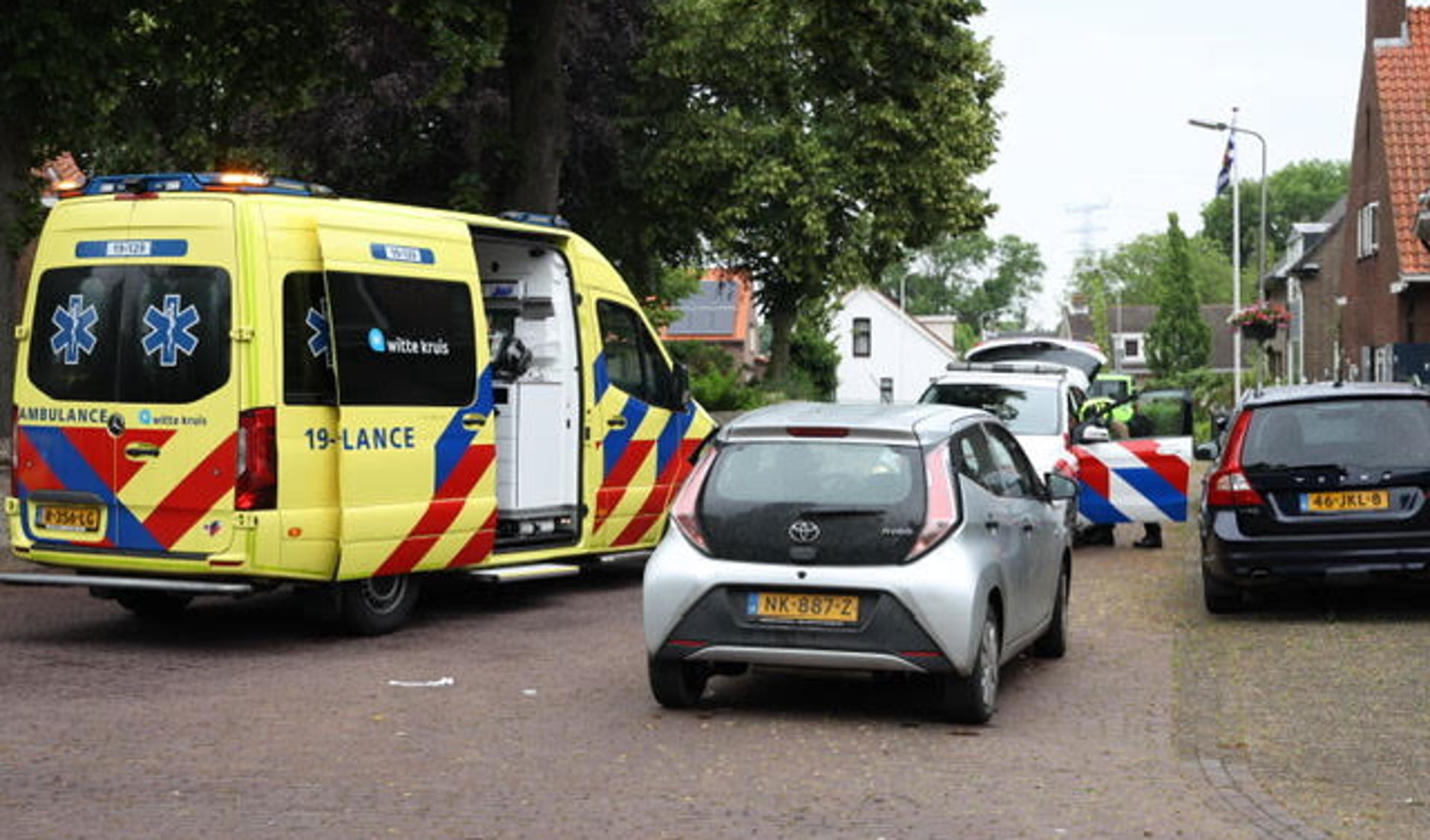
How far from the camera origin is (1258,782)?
25.8 feet

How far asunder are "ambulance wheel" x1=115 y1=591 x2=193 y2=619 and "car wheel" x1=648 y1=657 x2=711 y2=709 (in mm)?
4546

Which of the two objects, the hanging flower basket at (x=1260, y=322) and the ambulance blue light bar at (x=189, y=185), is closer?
the ambulance blue light bar at (x=189, y=185)

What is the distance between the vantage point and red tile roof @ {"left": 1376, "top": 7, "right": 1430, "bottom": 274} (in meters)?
36.2

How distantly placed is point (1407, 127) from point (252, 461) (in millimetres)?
31752

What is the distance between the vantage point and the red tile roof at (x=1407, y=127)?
3616 centimetres

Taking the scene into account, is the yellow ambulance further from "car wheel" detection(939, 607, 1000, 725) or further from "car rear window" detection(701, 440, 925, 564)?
"car wheel" detection(939, 607, 1000, 725)

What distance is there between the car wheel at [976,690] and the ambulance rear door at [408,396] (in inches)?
168

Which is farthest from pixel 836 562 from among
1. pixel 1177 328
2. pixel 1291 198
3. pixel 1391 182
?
pixel 1291 198

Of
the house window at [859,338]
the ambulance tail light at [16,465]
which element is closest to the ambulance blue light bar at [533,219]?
the ambulance tail light at [16,465]

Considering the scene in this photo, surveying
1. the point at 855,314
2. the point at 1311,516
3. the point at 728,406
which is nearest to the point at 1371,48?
the point at 728,406

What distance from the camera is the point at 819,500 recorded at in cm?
920

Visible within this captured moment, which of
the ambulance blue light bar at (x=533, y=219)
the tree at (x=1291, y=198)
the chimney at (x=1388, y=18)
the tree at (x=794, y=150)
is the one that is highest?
the tree at (x=1291, y=198)

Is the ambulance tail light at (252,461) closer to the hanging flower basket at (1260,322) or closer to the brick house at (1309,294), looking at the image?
the hanging flower basket at (1260,322)

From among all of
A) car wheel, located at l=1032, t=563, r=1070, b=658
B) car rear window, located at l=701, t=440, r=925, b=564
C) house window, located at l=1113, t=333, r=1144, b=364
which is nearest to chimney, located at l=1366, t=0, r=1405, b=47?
car wheel, located at l=1032, t=563, r=1070, b=658
